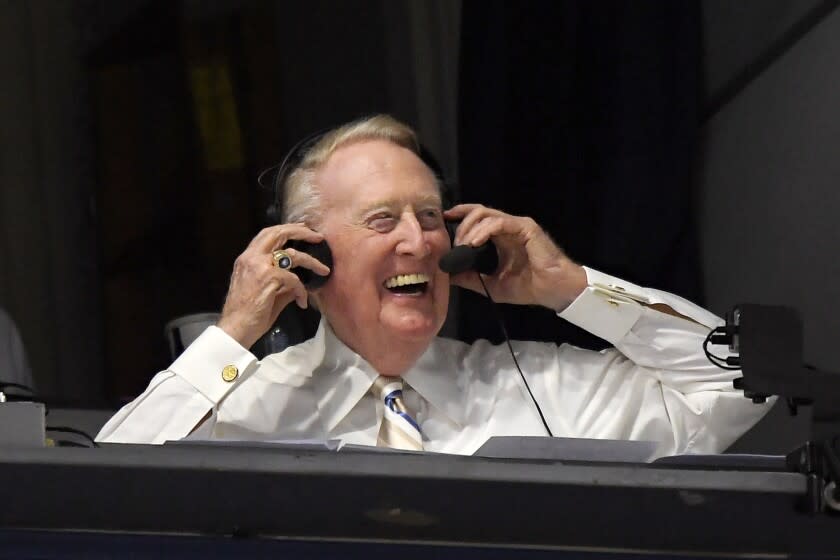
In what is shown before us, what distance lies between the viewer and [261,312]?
1681 mm

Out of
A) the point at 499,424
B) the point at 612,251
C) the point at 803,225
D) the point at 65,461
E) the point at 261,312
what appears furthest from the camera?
the point at 612,251

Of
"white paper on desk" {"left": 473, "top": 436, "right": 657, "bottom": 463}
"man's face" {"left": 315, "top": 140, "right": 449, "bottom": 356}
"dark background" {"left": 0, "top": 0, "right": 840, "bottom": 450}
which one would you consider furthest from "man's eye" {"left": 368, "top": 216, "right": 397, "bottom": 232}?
"white paper on desk" {"left": 473, "top": 436, "right": 657, "bottom": 463}

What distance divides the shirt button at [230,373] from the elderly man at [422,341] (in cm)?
8

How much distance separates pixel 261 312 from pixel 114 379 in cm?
121

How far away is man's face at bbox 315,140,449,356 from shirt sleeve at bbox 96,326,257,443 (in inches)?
8.8

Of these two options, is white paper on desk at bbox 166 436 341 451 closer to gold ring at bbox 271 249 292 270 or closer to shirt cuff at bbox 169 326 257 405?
shirt cuff at bbox 169 326 257 405

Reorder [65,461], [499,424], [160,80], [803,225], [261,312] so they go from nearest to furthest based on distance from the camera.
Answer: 1. [65,461]
2. [261,312]
3. [499,424]
4. [803,225]
5. [160,80]

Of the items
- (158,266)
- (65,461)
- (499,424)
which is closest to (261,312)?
(499,424)

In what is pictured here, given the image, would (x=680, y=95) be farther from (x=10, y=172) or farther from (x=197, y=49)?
(x=10, y=172)

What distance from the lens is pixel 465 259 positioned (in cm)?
175

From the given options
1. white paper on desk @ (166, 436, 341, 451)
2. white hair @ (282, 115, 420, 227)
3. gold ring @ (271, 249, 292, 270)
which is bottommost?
white paper on desk @ (166, 436, 341, 451)

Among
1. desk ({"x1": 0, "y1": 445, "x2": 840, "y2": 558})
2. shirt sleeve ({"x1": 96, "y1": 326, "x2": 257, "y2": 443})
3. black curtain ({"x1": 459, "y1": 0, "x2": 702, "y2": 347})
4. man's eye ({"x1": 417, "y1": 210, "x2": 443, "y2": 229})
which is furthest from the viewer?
black curtain ({"x1": 459, "y1": 0, "x2": 702, "y2": 347})

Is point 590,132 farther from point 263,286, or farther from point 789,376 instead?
point 789,376

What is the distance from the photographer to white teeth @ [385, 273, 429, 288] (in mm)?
1792
